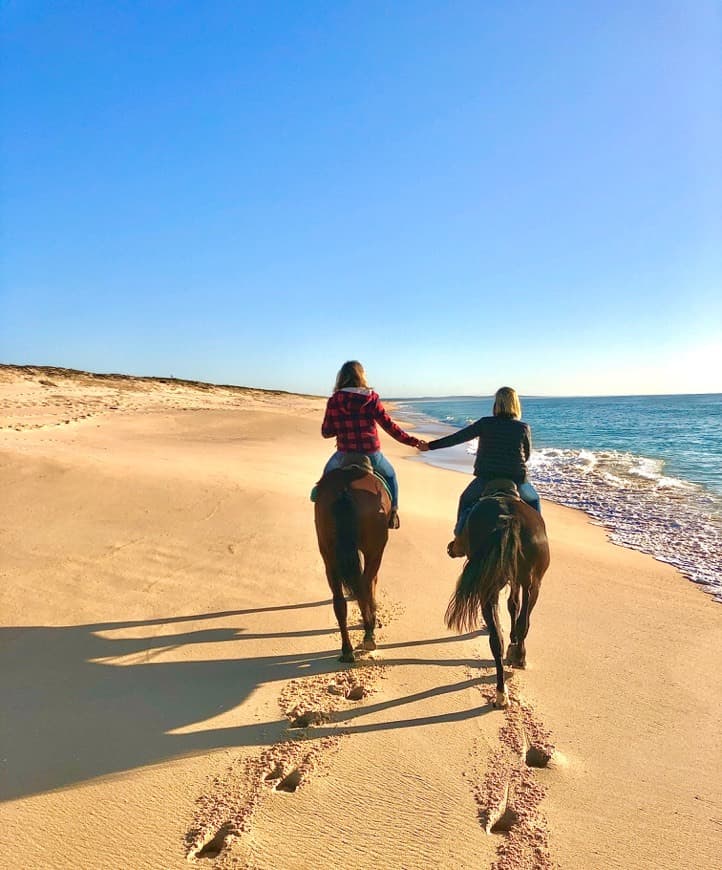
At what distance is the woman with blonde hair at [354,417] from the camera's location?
4.89 m

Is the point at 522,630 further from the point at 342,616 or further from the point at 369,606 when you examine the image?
the point at 342,616

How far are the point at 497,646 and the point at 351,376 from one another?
8.76 feet

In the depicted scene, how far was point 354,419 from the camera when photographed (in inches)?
193

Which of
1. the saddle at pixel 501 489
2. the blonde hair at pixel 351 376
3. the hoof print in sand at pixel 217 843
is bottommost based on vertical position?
the hoof print in sand at pixel 217 843

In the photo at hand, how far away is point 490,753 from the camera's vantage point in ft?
10.4

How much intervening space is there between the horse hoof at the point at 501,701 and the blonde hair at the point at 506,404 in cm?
231

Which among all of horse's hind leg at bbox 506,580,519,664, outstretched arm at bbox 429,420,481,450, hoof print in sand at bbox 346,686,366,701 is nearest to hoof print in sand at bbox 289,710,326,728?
hoof print in sand at bbox 346,686,366,701

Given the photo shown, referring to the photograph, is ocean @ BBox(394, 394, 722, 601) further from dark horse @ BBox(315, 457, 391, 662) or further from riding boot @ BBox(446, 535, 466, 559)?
dark horse @ BBox(315, 457, 391, 662)

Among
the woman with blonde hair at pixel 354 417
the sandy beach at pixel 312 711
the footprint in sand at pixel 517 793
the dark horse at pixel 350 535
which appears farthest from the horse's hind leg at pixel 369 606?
the footprint in sand at pixel 517 793

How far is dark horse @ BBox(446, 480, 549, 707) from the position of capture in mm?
3793

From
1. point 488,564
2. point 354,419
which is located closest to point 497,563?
point 488,564

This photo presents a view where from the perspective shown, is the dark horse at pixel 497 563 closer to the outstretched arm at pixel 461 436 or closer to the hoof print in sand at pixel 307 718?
the outstretched arm at pixel 461 436

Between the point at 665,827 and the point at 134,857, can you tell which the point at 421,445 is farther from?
the point at 134,857

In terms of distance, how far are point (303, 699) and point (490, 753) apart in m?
1.32
